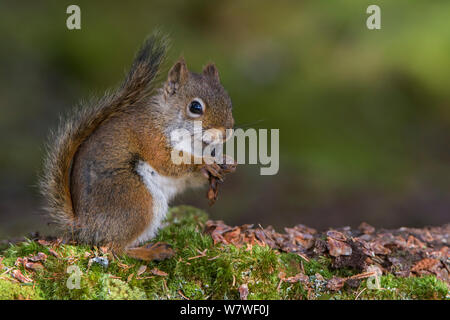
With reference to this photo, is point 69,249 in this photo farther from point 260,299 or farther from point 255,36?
point 255,36

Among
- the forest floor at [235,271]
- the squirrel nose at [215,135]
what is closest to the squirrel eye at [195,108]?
the squirrel nose at [215,135]

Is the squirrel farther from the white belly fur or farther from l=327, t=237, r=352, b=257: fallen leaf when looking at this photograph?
l=327, t=237, r=352, b=257: fallen leaf

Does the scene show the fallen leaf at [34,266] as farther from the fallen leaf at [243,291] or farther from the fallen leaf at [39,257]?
the fallen leaf at [243,291]

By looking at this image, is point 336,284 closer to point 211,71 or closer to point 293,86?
point 211,71

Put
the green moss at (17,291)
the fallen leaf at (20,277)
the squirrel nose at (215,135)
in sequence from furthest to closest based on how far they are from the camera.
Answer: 1. the squirrel nose at (215,135)
2. the fallen leaf at (20,277)
3. the green moss at (17,291)

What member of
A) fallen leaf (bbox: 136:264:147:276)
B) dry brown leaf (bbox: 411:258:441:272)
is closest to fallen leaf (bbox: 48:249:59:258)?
fallen leaf (bbox: 136:264:147:276)

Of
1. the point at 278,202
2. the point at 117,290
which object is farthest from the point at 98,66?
the point at 117,290

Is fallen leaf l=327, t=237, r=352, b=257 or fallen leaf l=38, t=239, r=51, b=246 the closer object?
fallen leaf l=327, t=237, r=352, b=257
